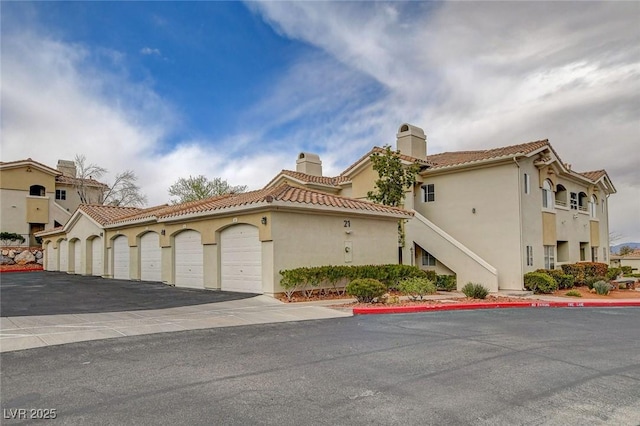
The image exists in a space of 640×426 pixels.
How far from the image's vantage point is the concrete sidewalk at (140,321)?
848 centimetres

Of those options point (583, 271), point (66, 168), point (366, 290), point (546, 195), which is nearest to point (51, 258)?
point (66, 168)

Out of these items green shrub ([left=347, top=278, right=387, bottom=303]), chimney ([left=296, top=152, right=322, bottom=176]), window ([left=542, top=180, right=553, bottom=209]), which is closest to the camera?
green shrub ([left=347, top=278, right=387, bottom=303])

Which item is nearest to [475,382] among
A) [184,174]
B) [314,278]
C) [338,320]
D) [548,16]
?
[338,320]

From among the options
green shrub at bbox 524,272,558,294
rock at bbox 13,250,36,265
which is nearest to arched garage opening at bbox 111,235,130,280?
rock at bbox 13,250,36,265

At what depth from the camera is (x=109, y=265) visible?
2702 centimetres

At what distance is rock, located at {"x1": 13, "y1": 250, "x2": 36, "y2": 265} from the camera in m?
38.2

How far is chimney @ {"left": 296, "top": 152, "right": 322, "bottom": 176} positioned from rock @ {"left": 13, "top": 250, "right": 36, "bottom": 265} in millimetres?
25408

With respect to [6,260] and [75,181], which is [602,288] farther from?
[75,181]

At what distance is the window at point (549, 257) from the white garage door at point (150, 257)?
19.9 m

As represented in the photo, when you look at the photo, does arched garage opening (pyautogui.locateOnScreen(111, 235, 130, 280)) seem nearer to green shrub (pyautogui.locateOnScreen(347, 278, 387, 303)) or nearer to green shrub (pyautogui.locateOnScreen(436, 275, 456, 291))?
green shrub (pyautogui.locateOnScreen(347, 278, 387, 303))

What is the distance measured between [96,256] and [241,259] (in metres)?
16.6

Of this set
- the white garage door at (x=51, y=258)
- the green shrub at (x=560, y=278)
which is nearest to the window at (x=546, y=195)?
the green shrub at (x=560, y=278)

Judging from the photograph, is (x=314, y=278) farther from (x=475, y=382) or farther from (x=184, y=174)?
(x=184, y=174)

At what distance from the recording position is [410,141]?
26.1 meters
